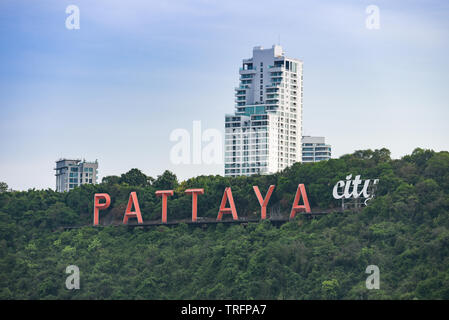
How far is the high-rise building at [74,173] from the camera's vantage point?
6688 inches

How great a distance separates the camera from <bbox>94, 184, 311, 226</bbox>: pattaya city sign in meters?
83.2

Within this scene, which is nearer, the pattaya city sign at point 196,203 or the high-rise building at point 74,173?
the pattaya city sign at point 196,203

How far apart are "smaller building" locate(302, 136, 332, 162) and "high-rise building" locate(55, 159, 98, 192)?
36786mm

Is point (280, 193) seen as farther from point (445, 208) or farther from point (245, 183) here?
point (445, 208)

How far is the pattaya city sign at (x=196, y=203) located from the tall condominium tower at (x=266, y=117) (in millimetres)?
49041

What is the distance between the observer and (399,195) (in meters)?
79.0

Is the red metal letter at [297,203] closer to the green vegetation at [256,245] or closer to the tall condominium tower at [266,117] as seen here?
the green vegetation at [256,245]

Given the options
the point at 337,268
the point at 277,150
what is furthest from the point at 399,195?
the point at 277,150

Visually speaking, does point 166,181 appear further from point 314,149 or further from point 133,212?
point 314,149

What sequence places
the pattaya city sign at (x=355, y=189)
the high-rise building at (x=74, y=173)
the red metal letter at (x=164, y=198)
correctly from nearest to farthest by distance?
the pattaya city sign at (x=355, y=189) < the red metal letter at (x=164, y=198) < the high-rise building at (x=74, y=173)

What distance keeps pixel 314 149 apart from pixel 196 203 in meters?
80.0
